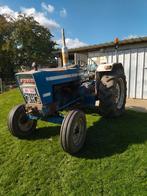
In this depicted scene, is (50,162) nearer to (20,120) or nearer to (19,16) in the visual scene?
(20,120)

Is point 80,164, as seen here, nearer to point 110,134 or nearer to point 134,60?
point 110,134

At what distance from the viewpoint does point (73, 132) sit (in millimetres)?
3365

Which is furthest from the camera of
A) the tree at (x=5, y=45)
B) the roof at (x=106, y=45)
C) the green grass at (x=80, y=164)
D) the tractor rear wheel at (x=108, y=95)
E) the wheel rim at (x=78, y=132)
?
the tree at (x=5, y=45)

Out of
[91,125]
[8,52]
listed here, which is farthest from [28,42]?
[91,125]

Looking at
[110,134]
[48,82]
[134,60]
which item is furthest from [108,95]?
[134,60]

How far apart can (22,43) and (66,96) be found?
21784 mm

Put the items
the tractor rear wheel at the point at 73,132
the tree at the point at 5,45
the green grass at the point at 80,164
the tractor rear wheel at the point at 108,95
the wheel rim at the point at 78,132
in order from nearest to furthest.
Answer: the green grass at the point at 80,164 → the tractor rear wheel at the point at 73,132 → the wheel rim at the point at 78,132 → the tractor rear wheel at the point at 108,95 → the tree at the point at 5,45

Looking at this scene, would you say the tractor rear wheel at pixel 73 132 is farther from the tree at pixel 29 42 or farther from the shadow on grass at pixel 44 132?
the tree at pixel 29 42

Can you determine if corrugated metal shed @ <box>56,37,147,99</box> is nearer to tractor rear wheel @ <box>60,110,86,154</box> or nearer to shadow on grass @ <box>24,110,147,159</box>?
shadow on grass @ <box>24,110,147,159</box>

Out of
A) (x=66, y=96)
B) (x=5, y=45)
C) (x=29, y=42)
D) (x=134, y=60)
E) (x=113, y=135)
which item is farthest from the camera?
(x=29, y=42)

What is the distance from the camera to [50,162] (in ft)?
11.0

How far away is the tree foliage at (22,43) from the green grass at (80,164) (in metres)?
20.4

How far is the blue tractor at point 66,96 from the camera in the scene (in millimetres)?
3482

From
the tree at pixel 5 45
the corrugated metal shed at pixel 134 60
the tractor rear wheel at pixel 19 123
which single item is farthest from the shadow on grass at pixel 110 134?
the tree at pixel 5 45
